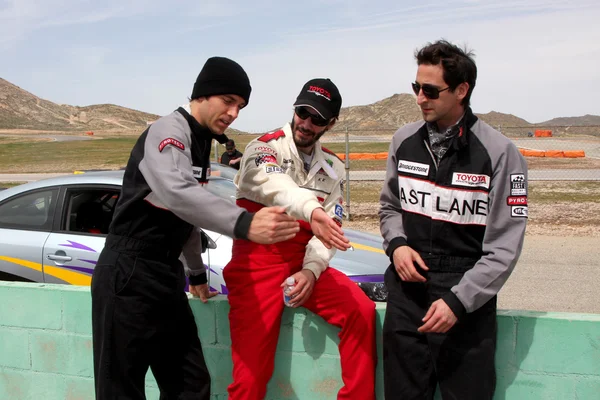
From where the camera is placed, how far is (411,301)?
2.56 meters

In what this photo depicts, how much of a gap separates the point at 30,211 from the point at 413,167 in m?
4.13

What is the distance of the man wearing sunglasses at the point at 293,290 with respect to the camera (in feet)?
9.00

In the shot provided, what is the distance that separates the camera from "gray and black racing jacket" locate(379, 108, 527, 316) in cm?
230

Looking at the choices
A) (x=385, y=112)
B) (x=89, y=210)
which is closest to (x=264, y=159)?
(x=89, y=210)

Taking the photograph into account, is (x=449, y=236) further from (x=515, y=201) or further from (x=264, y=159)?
(x=264, y=159)

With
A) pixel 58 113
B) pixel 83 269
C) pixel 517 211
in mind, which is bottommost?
pixel 83 269

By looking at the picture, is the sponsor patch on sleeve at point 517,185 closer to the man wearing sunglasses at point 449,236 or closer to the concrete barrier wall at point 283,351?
the man wearing sunglasses at point 449,236

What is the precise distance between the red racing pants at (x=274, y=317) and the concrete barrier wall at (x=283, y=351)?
13 cm

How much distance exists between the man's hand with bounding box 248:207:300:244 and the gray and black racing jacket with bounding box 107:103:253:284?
30 millimetres

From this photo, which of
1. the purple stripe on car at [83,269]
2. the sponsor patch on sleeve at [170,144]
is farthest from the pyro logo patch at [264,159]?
the purple stripe on car at [83,269]

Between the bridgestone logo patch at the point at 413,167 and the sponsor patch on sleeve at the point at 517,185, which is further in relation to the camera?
the bridgestone logo patch at the point at 413,167

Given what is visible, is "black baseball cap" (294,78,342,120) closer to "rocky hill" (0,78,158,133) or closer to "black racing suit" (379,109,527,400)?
"black racing suit" (379,109,527,400)

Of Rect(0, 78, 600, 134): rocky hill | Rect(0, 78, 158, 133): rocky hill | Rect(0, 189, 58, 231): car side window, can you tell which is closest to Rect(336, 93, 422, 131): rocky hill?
Rect(0, 78, 600, 134): rocky hill

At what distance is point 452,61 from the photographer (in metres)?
2.42
